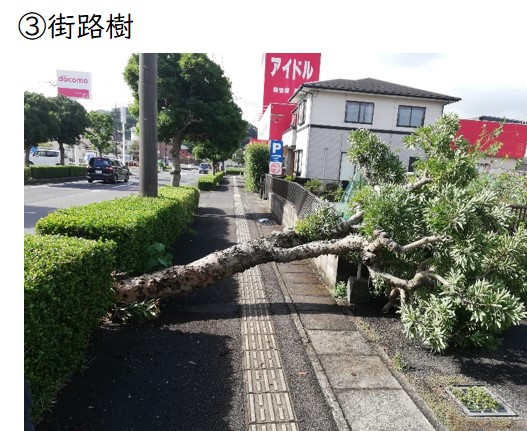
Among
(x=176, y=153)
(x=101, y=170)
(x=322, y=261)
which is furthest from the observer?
(x=101, y=170)

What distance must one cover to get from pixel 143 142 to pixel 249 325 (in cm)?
493

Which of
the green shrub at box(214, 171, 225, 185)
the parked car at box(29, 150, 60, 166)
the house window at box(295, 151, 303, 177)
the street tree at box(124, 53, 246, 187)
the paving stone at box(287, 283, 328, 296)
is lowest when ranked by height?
the paving stone at box(287, 283, 328, 296)

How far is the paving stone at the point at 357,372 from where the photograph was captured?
349 cm

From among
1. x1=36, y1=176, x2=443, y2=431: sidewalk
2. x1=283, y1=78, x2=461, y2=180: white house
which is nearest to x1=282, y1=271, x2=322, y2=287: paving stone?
x1=36, y1=176, x2=443, y2=431: sidewalk

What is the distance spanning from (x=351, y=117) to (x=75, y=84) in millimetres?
38085

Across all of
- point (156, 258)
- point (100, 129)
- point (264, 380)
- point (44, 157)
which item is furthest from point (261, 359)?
point (100, 129)

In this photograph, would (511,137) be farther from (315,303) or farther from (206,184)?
(315,303)

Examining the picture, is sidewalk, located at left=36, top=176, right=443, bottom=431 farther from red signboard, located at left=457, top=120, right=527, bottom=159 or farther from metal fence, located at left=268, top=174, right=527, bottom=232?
red signboard, located at left=457, top=120, right=527, bottom=159

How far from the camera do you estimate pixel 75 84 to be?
142 ft

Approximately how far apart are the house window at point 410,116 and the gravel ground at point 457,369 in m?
18.1

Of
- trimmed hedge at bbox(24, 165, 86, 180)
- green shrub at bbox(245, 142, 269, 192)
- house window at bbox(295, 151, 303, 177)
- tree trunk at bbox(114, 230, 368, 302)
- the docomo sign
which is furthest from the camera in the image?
the docomo sign

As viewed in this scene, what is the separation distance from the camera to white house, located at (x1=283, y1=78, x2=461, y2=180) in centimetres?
2044

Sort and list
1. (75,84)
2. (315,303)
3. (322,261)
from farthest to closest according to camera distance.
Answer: (75,84)
(322,261)
(315,303)

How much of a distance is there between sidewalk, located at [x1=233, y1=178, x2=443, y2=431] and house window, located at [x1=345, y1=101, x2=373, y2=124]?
17219 millimetres
